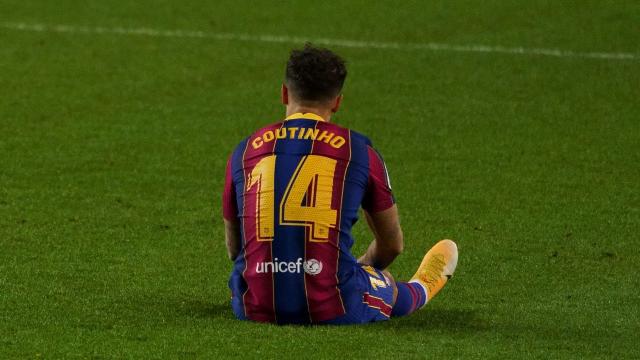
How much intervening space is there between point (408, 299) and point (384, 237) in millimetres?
337

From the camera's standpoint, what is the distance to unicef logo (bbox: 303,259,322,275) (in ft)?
18.4

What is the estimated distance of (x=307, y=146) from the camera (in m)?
5.67

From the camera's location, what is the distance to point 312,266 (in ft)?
18.5

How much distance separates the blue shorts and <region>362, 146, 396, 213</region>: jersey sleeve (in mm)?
248

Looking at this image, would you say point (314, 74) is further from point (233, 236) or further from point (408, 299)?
point (408, 299)

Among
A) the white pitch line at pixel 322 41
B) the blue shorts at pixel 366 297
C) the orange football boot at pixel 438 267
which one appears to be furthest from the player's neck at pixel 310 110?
the white pitch line at pixel 322 41

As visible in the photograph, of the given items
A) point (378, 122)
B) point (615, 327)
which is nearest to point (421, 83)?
point (378, 122)

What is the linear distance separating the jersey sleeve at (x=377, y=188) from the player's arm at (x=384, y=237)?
0.09 ft

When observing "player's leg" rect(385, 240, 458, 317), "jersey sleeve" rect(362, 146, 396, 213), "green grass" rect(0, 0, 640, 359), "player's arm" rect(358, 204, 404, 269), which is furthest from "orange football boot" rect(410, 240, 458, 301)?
"jersey sleeve" rect(362, 146, 396, 213)

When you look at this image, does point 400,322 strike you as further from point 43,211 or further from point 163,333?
point 43,211

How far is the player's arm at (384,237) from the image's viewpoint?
577 cm

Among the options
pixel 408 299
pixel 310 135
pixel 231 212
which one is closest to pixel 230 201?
pixel 231 212

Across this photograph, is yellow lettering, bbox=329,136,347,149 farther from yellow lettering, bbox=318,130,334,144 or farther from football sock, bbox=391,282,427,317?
football sock, bbox=391,282,427,317

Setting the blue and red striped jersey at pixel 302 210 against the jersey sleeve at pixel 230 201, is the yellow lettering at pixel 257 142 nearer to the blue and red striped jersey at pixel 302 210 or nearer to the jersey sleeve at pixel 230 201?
the blue and red striped jersey at pixel 302 210
